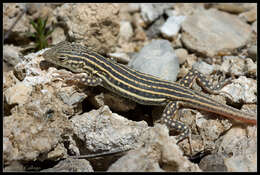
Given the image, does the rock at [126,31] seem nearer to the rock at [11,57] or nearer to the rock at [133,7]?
the rock at [133,7]

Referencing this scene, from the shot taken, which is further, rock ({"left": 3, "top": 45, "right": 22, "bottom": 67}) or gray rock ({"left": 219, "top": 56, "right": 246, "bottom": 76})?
rock ({"left": 3, "top": 45, "right": 22, "bottom": 67})

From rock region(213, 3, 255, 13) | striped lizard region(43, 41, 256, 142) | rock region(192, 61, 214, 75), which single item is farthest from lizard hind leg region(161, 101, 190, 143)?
rock region(213, 3, 255, 13)

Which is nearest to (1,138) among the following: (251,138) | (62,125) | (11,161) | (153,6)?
(11,161)

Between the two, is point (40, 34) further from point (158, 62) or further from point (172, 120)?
point (172, 120)

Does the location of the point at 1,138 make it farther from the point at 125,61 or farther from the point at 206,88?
the point at 206,88

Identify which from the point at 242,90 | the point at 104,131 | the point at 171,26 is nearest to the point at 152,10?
the point at 171,26

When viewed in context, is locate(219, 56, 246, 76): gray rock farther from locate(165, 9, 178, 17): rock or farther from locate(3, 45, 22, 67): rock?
locate(3, 45, 22, 67): rock
